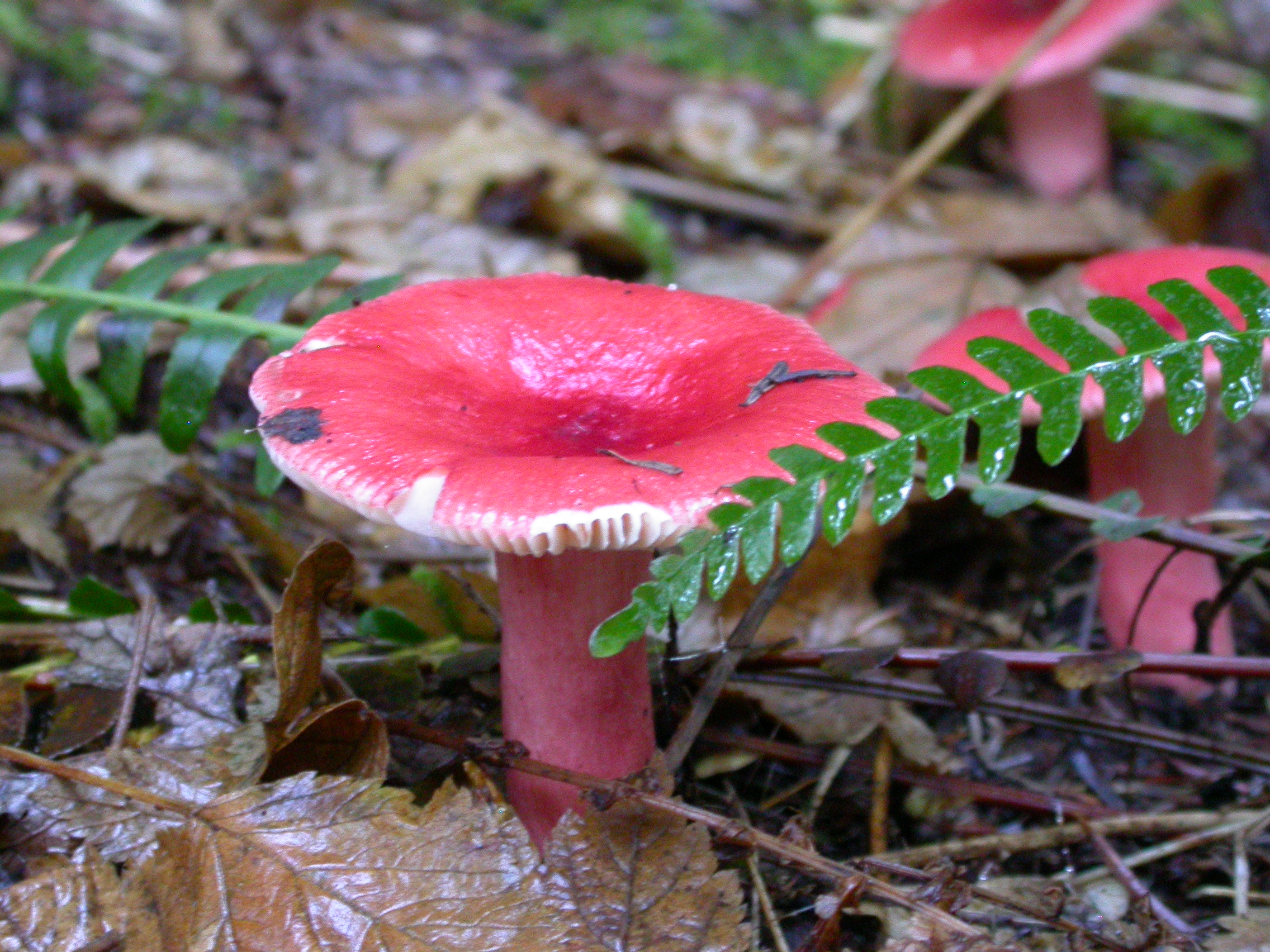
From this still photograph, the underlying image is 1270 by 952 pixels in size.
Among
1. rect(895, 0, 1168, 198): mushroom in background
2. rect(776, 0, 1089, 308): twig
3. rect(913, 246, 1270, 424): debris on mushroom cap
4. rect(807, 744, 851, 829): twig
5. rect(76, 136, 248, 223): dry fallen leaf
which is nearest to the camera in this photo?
rect(807, 744, 851, 829): twig

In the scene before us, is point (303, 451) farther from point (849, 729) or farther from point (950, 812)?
point (950, 812)

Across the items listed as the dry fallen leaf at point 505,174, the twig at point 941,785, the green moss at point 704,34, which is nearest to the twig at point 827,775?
the twig at point 941,785

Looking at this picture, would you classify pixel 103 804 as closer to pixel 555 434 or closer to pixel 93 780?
pixel 93 780

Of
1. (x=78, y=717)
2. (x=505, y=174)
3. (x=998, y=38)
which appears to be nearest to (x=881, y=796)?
(x=78, y=717)

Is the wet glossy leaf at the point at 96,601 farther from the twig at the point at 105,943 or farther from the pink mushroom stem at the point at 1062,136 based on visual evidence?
the pink mushroom stem at the point at 1062,136

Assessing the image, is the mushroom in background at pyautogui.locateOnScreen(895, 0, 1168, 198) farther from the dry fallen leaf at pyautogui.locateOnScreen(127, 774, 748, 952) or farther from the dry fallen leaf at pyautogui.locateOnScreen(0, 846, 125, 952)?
the dry fallen leaf at pyautogui.locateOnScreen(0, 846, 125, 952)

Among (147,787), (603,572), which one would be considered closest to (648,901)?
(603,572)

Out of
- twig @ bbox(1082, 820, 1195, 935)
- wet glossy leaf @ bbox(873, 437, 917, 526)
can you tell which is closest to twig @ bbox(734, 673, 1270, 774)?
twig @ bbox(1082, 820, 1195, 935)
